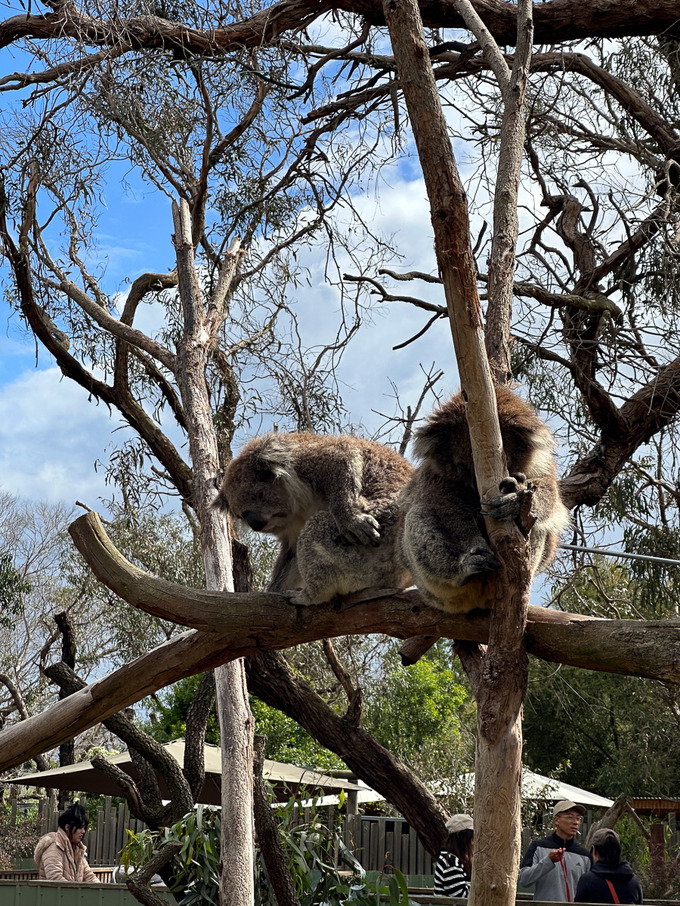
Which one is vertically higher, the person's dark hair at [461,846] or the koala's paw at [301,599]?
the koala's paw at [301,599]

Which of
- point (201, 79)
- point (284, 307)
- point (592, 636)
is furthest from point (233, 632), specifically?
point (284, 307)

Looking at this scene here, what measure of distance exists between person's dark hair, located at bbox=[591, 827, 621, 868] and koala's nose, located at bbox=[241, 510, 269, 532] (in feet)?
8.18

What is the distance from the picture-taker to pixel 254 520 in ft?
13.0

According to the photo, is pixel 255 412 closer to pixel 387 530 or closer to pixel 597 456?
pixel 597 456

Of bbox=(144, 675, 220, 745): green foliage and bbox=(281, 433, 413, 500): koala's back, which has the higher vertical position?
bbox=(281, 433, 413, 500): koala's back

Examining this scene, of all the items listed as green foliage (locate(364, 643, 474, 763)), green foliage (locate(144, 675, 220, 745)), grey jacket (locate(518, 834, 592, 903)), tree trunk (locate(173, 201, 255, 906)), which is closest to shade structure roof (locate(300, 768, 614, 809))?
green foliage (locate(364, 643, 474, 763))

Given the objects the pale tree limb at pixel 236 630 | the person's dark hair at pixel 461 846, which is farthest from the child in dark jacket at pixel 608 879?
the pale tree limb at pixel 236 630

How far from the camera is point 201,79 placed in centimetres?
635

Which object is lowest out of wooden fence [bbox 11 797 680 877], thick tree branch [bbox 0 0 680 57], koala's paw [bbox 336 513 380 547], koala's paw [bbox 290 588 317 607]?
wooden fence [bbox 11 797 680 877]

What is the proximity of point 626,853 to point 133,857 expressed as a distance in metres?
7.53

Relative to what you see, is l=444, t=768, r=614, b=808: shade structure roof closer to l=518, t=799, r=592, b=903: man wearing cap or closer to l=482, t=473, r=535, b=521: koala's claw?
l=518, t=799, r=592, b=903: man wearing cap

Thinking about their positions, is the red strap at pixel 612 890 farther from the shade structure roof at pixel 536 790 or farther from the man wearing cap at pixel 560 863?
the shade structure roof at pixel 536 790

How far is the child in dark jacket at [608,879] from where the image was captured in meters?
4.66

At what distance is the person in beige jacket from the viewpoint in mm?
6156
